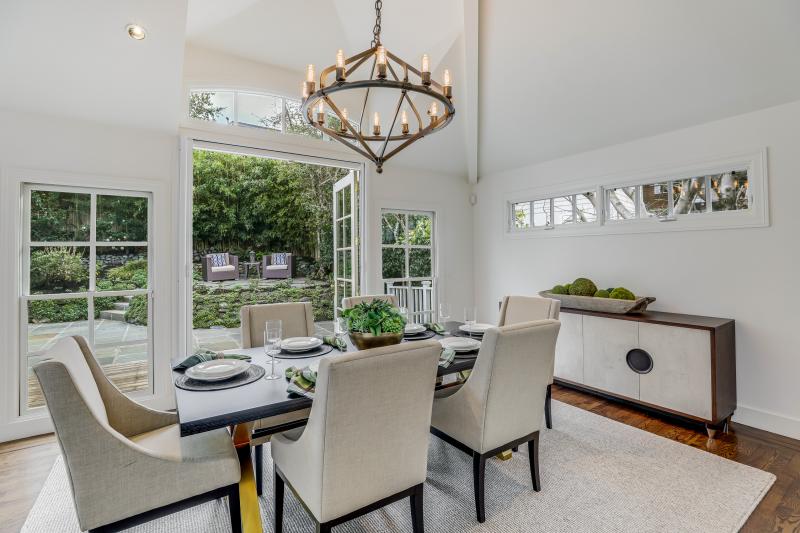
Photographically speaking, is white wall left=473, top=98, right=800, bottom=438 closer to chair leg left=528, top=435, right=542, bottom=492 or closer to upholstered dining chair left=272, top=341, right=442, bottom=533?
chair leg left=528, top=435, right=542, bottom=492

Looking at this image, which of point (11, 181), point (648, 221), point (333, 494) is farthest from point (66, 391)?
point (648, 221)

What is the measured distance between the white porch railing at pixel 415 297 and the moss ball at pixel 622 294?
2.00m

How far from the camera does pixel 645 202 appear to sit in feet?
11.3

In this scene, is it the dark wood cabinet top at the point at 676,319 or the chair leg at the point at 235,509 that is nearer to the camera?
the chair leg at the point at 235,509

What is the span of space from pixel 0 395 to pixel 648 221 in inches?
198

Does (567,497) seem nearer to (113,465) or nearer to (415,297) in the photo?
(113,465)

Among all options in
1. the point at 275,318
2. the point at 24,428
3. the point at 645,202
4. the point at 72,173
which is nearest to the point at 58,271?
the point at 72,173

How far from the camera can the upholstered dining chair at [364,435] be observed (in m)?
1.31

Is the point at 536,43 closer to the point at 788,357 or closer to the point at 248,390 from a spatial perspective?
the point at 788,357

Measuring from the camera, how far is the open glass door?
4078 mm

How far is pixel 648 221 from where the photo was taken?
3371 mm

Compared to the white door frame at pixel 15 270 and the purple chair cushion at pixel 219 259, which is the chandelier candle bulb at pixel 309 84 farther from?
the purple chair cushion at pixel 219 259

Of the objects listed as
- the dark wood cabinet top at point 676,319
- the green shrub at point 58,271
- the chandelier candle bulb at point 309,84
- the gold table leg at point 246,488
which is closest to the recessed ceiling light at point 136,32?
the chandelier candle bulb at point 309,84

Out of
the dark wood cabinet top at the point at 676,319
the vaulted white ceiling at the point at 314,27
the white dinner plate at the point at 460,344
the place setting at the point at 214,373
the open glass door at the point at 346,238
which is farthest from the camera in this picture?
the open glass door at the point at 346,238
